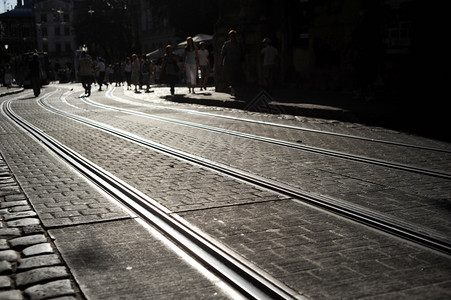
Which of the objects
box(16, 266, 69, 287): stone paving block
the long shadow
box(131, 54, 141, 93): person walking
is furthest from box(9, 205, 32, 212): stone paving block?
box(131, 54, 141, 93): person walking

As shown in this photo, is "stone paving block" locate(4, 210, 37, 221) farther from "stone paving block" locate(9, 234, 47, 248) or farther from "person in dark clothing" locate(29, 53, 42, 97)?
"person in dark clothing" locate(29, 53, 42, 97)

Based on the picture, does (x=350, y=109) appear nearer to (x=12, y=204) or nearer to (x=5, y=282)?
(x=12, y=204)

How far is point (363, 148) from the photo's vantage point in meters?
8.00

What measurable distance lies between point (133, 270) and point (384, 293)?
4.63 ft

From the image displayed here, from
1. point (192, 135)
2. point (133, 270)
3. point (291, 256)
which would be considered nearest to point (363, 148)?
point (192, 135)

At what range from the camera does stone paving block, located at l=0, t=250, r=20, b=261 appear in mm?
3596

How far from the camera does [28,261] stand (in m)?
3.51

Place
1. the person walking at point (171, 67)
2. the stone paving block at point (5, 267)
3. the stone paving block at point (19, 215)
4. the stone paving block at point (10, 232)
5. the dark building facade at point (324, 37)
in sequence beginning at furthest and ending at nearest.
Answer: the person walking at point (171, 67)
the dark building facade at point (324, 37)
the stone paving block at point (19, 215)
the stone paving block at point (10, 232)
the stone paving block at point (5, 267)

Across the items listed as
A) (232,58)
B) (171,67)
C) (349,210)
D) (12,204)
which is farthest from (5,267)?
(171,67)

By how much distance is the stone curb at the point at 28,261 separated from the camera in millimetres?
3041

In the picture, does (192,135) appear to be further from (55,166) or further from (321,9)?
(321,9)

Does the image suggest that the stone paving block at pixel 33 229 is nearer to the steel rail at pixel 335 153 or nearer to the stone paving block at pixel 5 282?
the stone paving block at pixel 5 282

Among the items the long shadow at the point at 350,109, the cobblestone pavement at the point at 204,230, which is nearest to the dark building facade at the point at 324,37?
the long shadow at the point at 350,109

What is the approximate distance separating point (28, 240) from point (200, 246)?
1.18m
